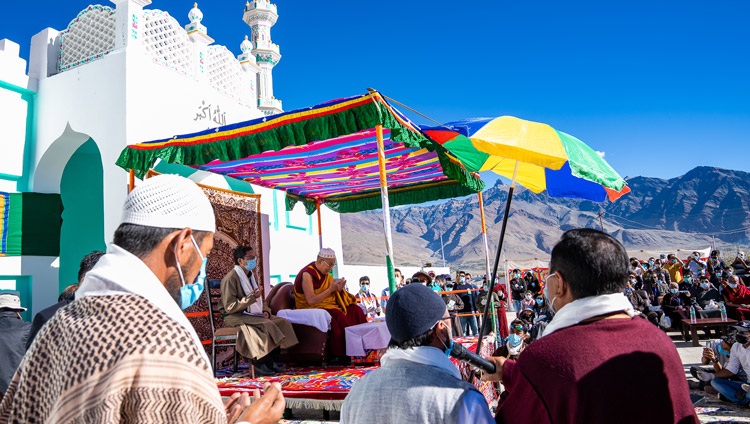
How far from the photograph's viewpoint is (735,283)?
33.0ft

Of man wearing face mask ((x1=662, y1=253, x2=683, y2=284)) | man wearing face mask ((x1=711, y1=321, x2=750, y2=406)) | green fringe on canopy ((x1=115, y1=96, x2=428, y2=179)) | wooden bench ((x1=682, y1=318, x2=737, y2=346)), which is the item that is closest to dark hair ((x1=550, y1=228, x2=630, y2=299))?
green fringe on canopy ((x1=115, y1=96, x2=428, y2=179))

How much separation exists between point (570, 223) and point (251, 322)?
150926 millimetres

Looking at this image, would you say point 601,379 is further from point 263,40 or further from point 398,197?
point 263,40

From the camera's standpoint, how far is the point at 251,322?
18.3 ft

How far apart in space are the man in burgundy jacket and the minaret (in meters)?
18.6

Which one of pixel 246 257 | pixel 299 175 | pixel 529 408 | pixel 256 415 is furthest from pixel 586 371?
pixel 299 175

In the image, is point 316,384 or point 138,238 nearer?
point 138,238

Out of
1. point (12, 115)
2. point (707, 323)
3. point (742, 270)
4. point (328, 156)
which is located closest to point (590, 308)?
point (328, 156)

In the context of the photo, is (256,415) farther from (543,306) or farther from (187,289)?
(543,306)

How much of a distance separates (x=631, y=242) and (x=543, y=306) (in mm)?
116136

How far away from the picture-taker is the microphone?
1817 millimetres

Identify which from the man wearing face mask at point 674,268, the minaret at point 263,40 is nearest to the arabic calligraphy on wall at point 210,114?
the minaret at point 263,40

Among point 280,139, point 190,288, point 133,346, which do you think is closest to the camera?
point 133,346

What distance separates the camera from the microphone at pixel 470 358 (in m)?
1.82
